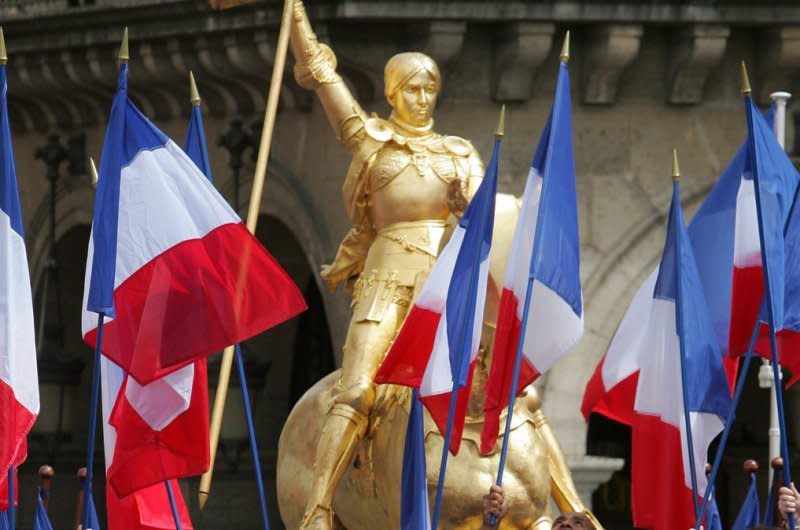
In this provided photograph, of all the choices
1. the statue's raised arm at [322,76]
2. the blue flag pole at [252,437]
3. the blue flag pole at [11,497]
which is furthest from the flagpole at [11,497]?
the statue's raised arm at [322,76]

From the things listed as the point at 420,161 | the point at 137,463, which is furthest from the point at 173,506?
the point at 420,161

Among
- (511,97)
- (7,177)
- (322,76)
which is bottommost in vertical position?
(7,177)

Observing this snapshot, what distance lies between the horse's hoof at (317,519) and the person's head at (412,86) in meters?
1.92

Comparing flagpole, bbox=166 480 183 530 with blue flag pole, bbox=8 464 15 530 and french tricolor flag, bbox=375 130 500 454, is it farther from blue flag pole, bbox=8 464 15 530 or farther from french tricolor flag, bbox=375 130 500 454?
french tricolor flag, bbox=375 130 500 454

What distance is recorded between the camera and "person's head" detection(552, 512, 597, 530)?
12.9m

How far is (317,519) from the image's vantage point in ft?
51.0

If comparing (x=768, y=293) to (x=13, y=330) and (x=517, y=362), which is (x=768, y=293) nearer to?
(x=517, y=362)

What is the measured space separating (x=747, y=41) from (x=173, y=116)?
15.3 ft

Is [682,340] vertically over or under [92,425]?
over

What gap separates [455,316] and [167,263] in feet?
4.37

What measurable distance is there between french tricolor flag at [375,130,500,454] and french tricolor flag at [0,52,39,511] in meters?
1.80

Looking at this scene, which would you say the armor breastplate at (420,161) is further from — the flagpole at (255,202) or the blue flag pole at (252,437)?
Result: the blue flag pole at (252,437)

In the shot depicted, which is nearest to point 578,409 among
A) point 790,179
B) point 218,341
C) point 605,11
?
point 605,11

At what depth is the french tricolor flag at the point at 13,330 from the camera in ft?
43.9
